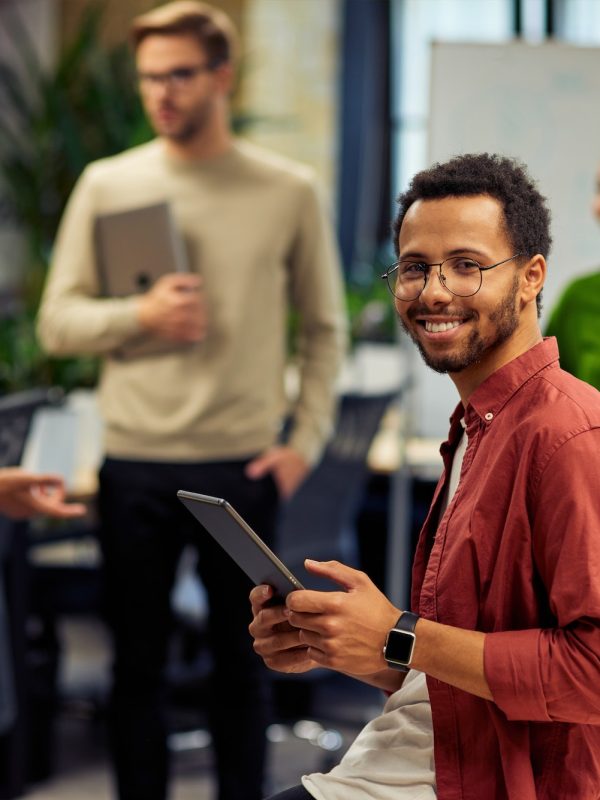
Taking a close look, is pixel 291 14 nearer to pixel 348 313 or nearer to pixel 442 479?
pixel 348 313

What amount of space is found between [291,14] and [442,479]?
6311 mm

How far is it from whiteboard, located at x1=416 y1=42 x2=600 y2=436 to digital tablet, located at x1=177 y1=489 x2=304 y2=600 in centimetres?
172

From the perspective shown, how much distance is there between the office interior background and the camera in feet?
10.2

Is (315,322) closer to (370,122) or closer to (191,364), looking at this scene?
(191,364)

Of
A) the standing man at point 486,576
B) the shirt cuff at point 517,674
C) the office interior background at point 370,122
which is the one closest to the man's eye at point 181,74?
the office interior background at point 370,122

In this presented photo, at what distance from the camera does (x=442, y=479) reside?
1.56 meters

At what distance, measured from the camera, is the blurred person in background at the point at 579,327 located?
7.32 ft

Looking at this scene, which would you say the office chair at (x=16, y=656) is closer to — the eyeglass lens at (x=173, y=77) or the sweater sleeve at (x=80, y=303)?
the sweater sleeve at (x=80, y=303)

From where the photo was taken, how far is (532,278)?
4.70ft

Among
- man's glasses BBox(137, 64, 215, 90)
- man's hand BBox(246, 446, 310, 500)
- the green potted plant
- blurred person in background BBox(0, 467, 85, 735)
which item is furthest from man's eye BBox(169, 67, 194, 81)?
the green potted plant

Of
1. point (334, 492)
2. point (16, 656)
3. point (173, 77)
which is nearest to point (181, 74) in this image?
point (173, 77)

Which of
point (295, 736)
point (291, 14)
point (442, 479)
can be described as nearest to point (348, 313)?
point (295, 736)

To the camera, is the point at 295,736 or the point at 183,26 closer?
the point at 183,26

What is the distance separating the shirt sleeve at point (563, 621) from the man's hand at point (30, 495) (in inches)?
44.8
